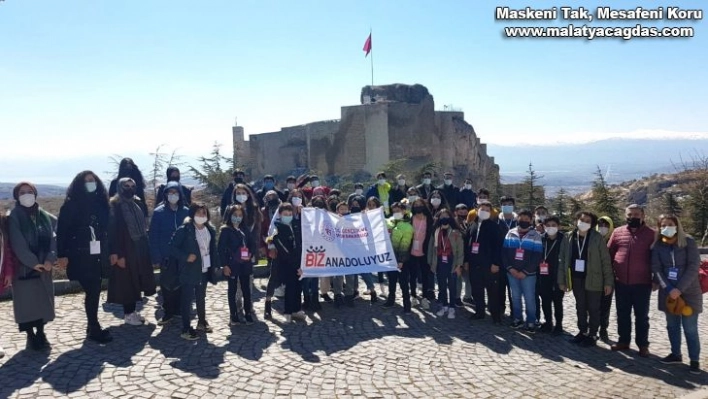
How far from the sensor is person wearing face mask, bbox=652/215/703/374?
6478 mm

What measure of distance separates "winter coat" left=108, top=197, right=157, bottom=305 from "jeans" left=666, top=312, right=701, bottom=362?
769 centimetres

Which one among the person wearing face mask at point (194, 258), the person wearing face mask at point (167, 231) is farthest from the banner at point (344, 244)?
the person wearing face mask at point (167, 231)

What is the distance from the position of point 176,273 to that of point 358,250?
3144mm

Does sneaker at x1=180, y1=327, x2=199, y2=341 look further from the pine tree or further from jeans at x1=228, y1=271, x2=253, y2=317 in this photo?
the pine tree

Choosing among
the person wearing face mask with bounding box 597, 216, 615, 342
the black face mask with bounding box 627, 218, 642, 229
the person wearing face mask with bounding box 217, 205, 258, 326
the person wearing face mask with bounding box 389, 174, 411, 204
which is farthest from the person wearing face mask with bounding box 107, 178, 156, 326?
the black face mask with bounding box 627, 218, 642, 229

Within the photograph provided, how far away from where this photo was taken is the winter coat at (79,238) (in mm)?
7055

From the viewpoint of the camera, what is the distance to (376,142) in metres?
33.3

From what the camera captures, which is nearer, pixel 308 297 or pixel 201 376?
pixel 201 376

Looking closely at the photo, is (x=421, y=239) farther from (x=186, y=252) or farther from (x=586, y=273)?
(x=186, y=252)

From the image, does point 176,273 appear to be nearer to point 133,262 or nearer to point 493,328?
point 133,262

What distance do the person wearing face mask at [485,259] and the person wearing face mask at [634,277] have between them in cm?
177

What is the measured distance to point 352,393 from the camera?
18.5ft

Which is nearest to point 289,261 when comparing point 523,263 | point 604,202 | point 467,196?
point 523,263

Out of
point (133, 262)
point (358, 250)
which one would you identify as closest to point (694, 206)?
point (358, 250)
